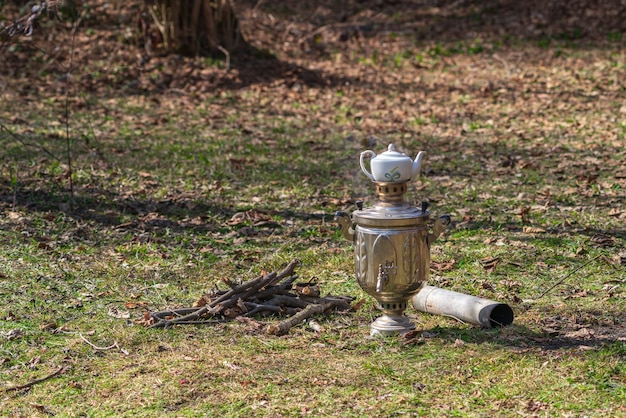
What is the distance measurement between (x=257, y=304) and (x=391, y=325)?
94 centimetres

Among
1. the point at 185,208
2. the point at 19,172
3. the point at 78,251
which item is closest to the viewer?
the point at 78,251

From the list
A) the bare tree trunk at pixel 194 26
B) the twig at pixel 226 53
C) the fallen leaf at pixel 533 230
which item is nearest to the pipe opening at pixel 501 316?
the fallen leaf at pixel 533 230

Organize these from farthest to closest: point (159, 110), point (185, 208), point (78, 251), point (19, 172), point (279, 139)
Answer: point (159, 110) < point (279, 139) < point (19, 172) < point (185, 208) < point (78, 251)

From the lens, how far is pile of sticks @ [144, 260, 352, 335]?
5594mm

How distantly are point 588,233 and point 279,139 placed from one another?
4897 millimetres

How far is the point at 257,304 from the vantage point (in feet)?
18.7

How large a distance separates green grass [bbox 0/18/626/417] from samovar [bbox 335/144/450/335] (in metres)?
0.33

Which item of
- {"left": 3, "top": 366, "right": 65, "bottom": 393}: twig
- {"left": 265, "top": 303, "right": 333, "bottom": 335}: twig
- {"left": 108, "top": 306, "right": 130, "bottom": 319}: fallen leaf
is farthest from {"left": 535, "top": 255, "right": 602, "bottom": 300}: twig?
{"left": 3, "top": 366, "right": 65, "bottom": 393}: twig

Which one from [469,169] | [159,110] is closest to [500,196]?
[469,169]

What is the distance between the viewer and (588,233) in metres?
7.39

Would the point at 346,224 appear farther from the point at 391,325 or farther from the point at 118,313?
the point at 118,313

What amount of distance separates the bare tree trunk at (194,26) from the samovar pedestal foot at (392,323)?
392 inches

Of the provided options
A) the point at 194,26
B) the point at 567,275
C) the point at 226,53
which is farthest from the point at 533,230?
the point at 194,26

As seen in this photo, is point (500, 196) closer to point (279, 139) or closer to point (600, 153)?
point (600, 153)
